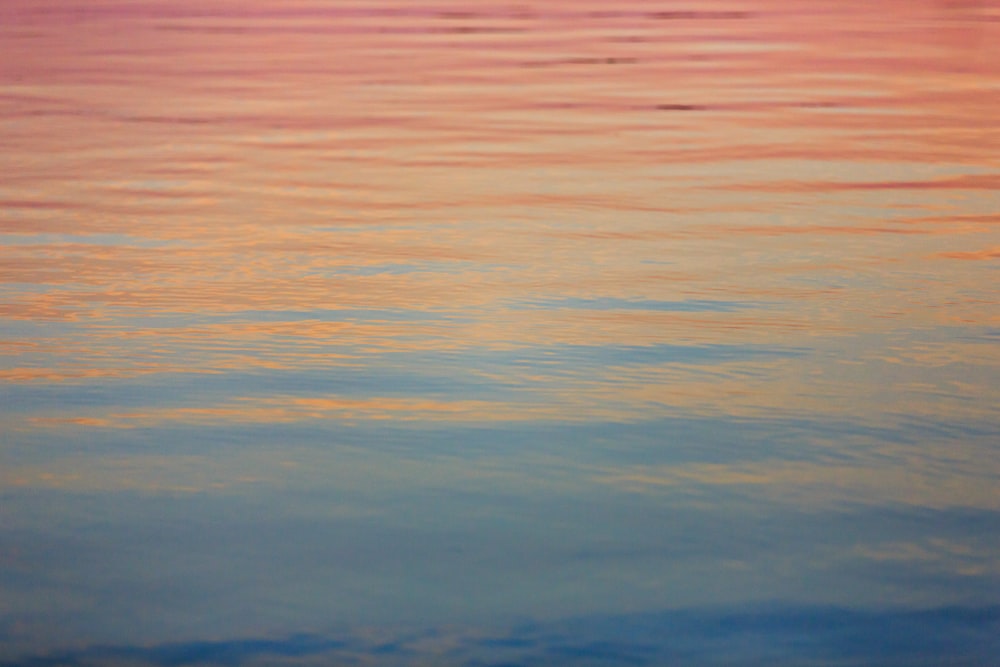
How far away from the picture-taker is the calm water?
1.71m

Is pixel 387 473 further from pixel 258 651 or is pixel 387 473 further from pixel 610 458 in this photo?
pixel 258 651

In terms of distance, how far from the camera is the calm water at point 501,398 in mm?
1708

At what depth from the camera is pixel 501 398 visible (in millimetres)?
2576

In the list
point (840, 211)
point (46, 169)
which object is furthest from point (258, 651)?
point (46, 169)

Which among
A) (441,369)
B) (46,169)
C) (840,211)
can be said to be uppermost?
(46,169)

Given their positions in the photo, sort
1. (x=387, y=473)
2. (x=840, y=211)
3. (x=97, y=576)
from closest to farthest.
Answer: (x=97, y=576) → (x=387, y=473) → (x=840, y=211)

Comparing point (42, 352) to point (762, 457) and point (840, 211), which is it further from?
point (840, 211)

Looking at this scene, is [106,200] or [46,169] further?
[46,169]

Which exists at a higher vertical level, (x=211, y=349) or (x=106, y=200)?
(x=106, y=200)

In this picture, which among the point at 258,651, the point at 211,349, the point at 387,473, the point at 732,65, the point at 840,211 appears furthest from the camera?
the point at 732,65

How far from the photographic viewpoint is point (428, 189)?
5133 mm

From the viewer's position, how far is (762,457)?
225 cm

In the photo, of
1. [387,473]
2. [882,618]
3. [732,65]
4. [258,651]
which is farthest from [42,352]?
[732,65]

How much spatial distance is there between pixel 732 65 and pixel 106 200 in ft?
19.8
